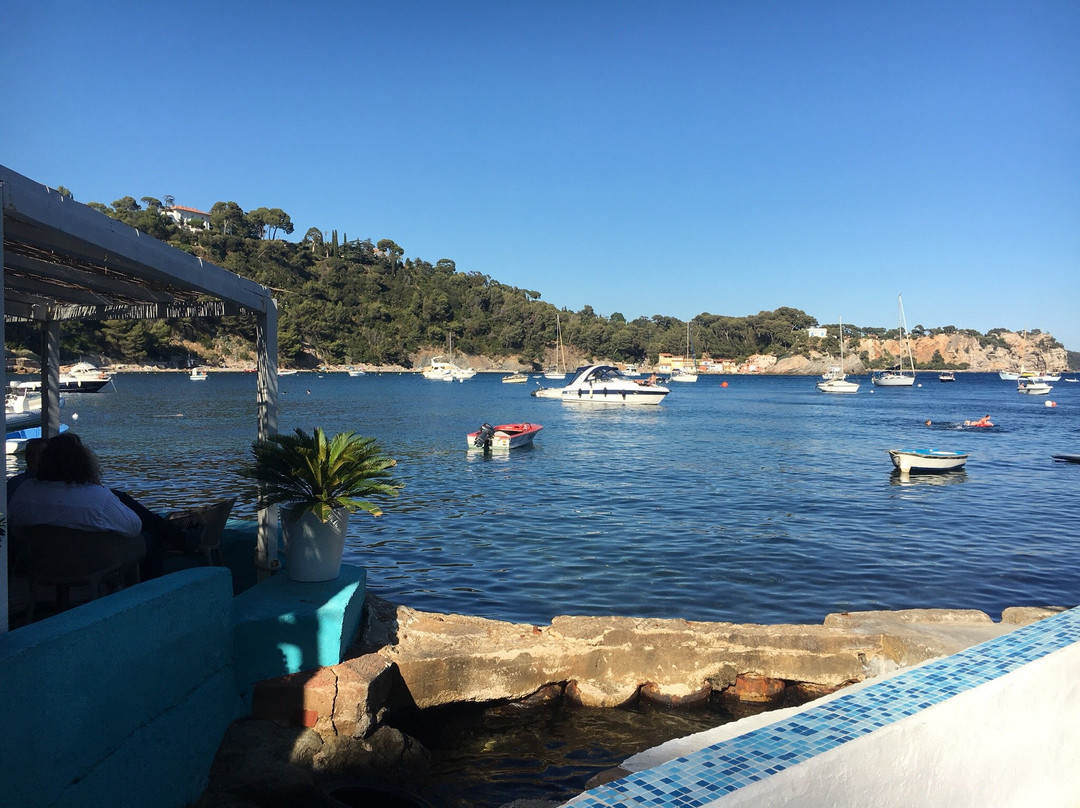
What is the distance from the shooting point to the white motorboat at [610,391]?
2427 inches

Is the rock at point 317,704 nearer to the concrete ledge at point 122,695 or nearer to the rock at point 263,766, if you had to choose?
the rock at point 263,766

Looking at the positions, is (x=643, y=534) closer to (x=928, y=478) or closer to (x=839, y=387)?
(x=928, y=478)

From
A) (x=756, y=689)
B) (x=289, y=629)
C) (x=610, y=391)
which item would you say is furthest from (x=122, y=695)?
(x=610, y=391)

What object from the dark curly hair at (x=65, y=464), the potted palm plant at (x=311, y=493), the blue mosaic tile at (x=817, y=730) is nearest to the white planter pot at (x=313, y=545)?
the potted palm plant at (x=311, y=493)

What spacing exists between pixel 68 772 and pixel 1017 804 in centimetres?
410

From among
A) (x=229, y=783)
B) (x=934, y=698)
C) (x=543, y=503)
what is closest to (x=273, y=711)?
(x=229, y=783)

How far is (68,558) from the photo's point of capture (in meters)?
4.88

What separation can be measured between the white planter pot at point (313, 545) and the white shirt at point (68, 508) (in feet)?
3.75

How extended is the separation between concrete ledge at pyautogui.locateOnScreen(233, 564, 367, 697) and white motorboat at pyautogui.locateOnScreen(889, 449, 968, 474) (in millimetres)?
23274

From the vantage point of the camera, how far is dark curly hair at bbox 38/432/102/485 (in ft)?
16.7

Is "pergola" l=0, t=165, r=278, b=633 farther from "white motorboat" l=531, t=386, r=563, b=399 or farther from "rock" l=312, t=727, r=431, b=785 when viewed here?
"white motorboat" l=531, t=386, r=563, b=399

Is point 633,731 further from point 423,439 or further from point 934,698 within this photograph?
point 423,439

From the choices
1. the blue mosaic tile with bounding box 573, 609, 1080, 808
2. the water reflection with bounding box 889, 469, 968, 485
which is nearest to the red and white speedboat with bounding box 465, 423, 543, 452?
the water reflection with bounding box 889, 469, 968, 485

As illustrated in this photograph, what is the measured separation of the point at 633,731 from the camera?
6672 millimetres
